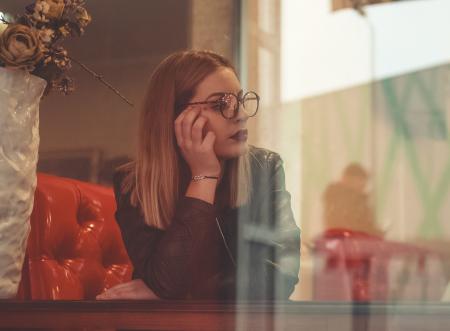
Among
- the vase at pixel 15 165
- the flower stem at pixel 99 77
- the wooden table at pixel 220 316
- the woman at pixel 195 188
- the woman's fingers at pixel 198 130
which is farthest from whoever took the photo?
the flower stem at pixel 99 77

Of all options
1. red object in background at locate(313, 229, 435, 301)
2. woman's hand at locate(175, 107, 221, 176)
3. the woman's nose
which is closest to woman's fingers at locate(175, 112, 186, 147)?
woman's hand at locate(175, 107, 221, 176)

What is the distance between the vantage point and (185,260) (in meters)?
0.89

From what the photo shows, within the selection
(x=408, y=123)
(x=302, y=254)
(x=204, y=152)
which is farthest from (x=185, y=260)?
(x=408, y=123)

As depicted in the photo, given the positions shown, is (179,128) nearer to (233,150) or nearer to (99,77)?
(233,150)

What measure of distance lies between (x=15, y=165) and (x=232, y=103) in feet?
1.16

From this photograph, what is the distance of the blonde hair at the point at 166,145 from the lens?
2.99ft

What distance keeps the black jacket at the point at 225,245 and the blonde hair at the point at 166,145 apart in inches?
0.9

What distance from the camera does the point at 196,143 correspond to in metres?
0.89

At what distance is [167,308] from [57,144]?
2.22 feet

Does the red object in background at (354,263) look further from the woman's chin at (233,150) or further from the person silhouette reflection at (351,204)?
the woman's chin at (233,150)

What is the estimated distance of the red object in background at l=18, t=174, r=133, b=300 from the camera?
120 centimetres

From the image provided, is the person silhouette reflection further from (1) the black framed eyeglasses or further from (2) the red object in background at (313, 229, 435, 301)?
(1) the black framed eyeglasses

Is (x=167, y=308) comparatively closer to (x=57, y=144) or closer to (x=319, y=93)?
(x=319, y=93)

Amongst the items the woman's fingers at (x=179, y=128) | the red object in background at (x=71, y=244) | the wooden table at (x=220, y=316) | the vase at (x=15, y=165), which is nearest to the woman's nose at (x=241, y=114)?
the woman's fingers at (x=179, y=128)
